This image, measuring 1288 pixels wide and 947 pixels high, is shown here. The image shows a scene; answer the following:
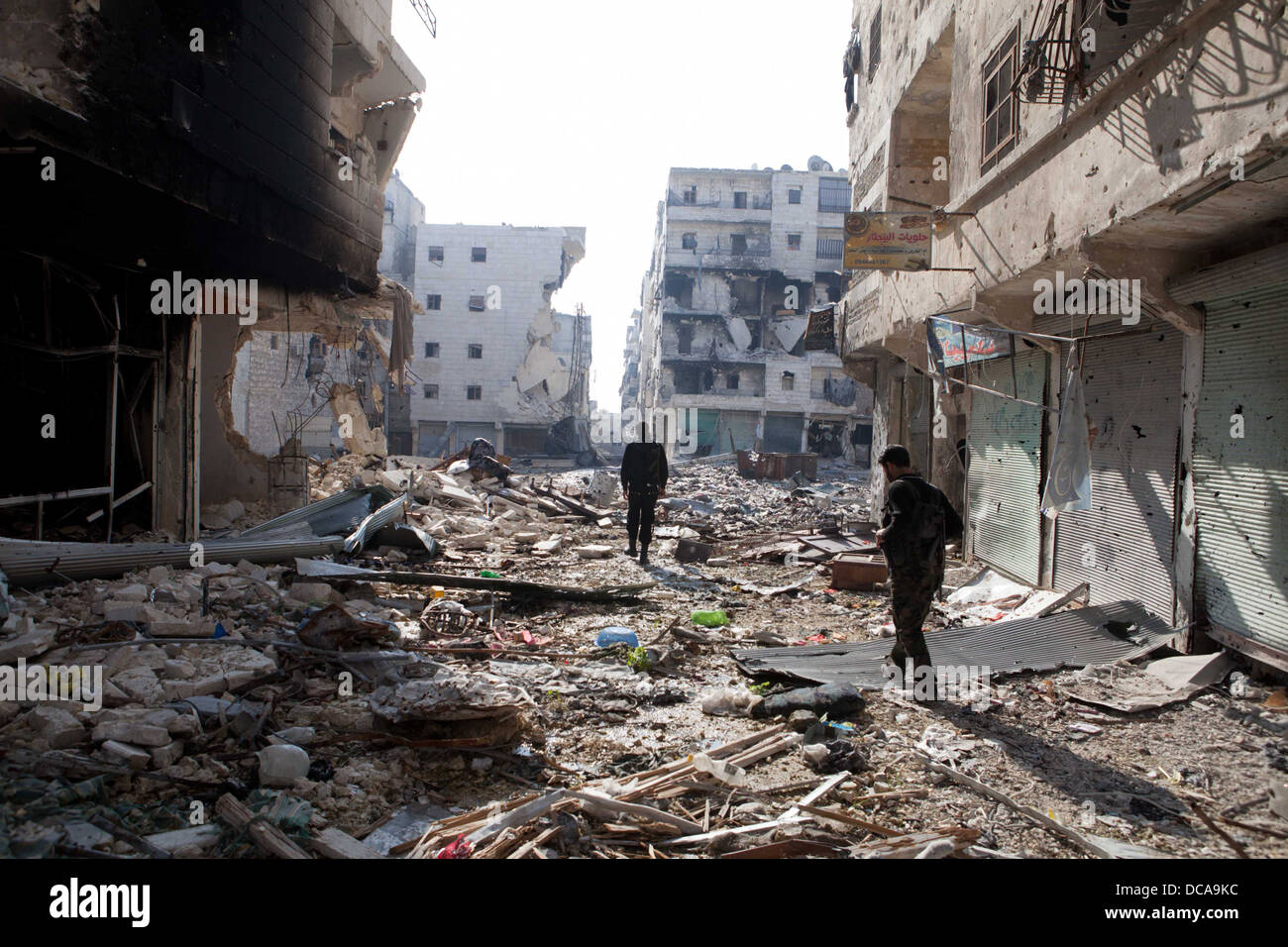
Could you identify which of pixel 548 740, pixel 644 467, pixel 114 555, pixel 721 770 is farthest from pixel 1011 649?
pixel 114 555

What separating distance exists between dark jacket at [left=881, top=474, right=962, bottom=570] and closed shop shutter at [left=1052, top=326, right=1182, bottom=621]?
8.80 feet

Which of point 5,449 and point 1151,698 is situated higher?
point 5,449

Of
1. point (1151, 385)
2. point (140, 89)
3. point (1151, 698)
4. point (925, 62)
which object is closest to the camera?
point (1151, 698)

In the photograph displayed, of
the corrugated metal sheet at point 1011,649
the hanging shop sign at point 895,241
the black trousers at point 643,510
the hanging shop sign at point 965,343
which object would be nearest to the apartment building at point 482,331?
the black trousers at point 643,510

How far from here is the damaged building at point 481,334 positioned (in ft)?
144

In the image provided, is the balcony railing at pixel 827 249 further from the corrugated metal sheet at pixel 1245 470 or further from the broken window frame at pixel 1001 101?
the corrugated metal sheet at pixel 1245 470

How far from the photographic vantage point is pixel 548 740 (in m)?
4.47

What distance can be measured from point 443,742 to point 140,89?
5896 mm

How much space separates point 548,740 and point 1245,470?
540 cm

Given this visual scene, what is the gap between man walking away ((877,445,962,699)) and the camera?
5312 mm

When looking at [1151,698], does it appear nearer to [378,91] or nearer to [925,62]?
[925,62]

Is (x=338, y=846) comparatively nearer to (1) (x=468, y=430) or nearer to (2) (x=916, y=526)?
(2) (x=916, y=526)
